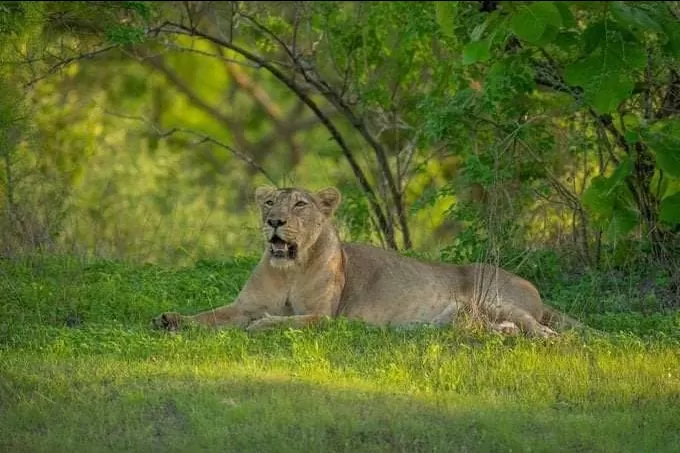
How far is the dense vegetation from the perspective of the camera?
7500 mm

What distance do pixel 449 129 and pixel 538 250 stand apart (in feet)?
4.01

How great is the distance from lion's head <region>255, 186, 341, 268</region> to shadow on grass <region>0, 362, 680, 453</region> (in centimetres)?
233

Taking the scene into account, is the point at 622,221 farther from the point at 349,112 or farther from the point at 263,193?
the point at 349,112

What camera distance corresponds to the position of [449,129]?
501 inches

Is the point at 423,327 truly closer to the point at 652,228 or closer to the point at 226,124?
the point at 652,228

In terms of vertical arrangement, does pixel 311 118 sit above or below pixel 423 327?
above

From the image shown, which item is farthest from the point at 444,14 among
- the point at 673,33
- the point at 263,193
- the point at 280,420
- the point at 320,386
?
the point at 263,193

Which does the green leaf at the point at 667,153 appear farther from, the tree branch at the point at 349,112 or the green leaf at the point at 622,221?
the tree branch at the point at 349,112

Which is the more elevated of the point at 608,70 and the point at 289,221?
the point at 608,70

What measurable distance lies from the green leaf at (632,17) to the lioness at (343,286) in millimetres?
3050

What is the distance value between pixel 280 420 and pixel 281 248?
316cm

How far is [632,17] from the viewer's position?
719 centimetres

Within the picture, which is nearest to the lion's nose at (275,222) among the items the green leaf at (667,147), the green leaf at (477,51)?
the green leaf at (667,147)

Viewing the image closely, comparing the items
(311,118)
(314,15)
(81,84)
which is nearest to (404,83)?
(314,15)
